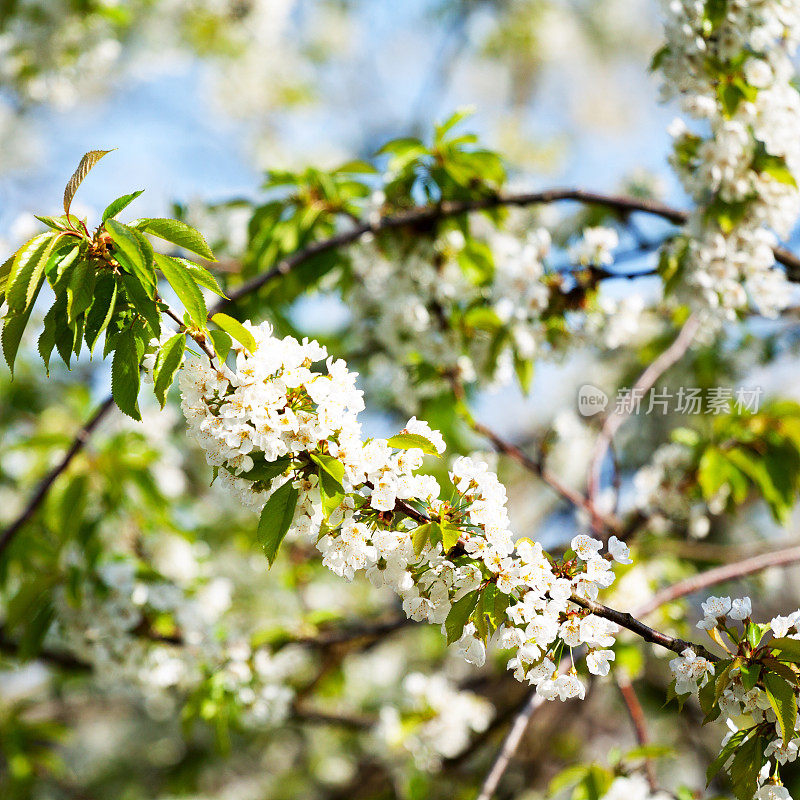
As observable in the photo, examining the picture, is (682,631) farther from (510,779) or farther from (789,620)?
(510,779)

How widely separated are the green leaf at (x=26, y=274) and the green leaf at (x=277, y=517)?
52cm

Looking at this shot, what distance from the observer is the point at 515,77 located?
920 centimetres

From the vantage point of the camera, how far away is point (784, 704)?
1.17 metres

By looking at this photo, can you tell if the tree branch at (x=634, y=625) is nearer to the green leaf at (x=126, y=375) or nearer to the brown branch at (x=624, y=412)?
the green leaf at (x=126, y=375)

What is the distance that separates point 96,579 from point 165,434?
5.72ft

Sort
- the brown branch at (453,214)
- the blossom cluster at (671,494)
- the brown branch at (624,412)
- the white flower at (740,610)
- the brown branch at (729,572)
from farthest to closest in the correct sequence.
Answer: the blossom cluster at (671,494), the brown branch at (624,412), the brown branch at (453,214), the brown branch at (729,572), the white flower at (740,610)

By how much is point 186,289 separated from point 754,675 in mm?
1157

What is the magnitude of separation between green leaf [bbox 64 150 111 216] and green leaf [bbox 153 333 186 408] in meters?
0.29

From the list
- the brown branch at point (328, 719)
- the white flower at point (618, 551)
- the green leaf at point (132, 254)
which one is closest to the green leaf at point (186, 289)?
the green leaf at point (132, 254)

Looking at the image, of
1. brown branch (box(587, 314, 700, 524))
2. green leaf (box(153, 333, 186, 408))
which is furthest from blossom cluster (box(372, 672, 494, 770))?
green leaf (box(153, 333, 186, 408))

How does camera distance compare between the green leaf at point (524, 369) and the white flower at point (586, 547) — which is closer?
the white flower at point (586, 547)

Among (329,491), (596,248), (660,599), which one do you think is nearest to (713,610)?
(329,491)

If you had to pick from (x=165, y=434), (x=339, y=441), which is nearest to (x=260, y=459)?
(x=339, y=441)

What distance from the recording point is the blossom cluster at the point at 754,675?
1212mm
